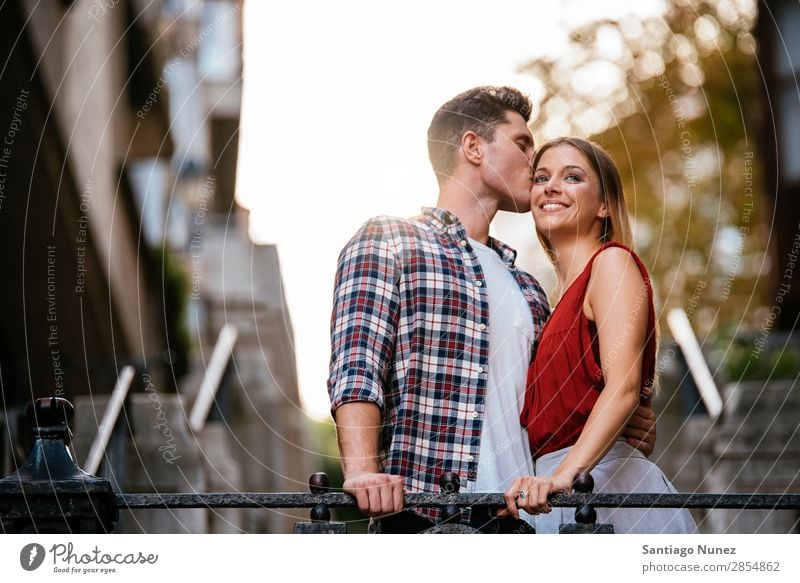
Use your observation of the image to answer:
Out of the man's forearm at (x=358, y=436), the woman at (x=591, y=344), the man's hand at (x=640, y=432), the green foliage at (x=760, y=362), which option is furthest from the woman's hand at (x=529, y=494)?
the green foliage at (x=760, y=362)

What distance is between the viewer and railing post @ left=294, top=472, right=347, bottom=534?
9.82 feet

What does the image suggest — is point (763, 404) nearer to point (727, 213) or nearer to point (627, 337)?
point (627, 337)

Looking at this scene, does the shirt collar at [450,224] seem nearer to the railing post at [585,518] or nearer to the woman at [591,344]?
the woman at [591,344]

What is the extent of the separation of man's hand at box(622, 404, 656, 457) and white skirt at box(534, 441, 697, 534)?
25 mm

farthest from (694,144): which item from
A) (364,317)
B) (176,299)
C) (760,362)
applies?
(364,317)

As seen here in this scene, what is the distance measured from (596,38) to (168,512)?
6.07 m

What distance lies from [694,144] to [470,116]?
→ 12.9m

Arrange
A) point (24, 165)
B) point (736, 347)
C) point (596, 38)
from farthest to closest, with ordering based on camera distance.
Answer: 1. point (596, 38)
2. point (736, 347)
3. point (24, 165)

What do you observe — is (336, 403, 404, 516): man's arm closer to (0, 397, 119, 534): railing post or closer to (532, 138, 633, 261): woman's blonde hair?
(0, 397, 119, 534): railing post

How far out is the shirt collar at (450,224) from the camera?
11.8 feet

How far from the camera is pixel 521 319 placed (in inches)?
141
